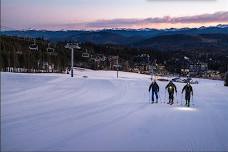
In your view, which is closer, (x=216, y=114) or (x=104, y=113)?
(x=104, y=113)

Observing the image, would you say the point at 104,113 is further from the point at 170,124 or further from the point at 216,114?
the point at 216,114

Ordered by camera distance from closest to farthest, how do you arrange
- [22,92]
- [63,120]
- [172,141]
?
[172,141]
[63,120]
[22,92]

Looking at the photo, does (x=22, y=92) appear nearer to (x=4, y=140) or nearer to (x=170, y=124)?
(x=170, y=124)

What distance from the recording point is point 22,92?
22.8 m

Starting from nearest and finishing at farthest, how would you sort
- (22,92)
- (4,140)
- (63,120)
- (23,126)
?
(4,140), (23,126), (63,120), (22,92)

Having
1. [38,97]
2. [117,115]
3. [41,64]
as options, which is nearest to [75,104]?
[38,97]

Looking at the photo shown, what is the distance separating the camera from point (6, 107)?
1770 cm

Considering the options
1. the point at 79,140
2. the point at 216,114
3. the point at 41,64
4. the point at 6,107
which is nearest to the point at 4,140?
the point at 79,140

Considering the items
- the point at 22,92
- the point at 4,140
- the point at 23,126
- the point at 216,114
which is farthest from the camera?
the point at 22,92

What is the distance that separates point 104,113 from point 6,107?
3971 mm

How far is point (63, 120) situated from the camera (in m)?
16.0

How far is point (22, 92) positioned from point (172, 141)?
11.7 metres

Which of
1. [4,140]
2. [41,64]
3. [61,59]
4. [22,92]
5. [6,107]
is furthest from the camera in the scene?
[61,59]

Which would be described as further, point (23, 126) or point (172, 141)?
point (23, 126)
